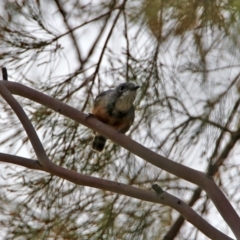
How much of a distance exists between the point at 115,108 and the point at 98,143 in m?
0.20

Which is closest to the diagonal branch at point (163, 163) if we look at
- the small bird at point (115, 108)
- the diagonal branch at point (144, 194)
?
the diagonal branch at point (144, 194)

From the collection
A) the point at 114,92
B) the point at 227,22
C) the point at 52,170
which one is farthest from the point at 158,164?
the point at 114,92

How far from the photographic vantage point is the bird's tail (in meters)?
3.93

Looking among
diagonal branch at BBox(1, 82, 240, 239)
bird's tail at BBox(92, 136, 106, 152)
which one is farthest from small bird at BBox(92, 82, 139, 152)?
diagonal branch at BBox(1, 82, 240, 239)

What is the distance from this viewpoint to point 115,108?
3990mm

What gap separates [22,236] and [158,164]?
3.50ft

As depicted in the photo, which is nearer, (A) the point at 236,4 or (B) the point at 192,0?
(A) the point at 236,4

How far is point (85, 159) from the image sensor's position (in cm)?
403

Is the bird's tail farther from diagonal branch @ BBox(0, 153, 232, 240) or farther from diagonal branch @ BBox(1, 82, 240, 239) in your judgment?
diagonal branch @ BBox(0, 153, 232, 240)

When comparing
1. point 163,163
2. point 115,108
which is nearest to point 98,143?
point 115,108

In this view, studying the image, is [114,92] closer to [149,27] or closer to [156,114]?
[156,114]

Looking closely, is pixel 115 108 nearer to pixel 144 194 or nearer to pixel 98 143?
pixel 98 143

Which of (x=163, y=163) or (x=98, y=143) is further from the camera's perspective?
(x=98, y=143)

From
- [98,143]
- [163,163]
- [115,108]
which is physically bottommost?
[163,163]
